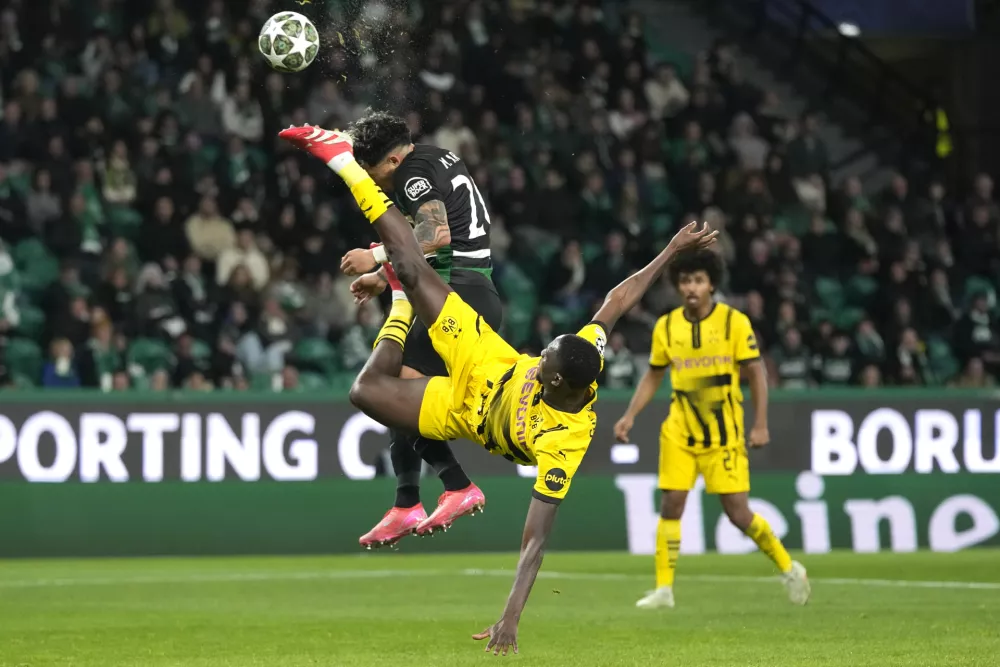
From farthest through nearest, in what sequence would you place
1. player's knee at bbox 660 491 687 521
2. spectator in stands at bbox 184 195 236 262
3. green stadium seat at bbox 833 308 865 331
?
green stadium seat at bbox 833 308 865 331 → spectator in stands at bbox 184 195 236 262 → player's knee at bbox 660 491 687 521

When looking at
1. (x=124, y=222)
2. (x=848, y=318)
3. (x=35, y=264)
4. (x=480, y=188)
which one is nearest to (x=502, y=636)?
(x=35, y=264)

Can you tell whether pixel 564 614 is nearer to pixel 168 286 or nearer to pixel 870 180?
pixel 168 286

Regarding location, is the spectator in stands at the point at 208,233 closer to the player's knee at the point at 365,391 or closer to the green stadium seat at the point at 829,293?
the green stadium seat at the point at 829,293

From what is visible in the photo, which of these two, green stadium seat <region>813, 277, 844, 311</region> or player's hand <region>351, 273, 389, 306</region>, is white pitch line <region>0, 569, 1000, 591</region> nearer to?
→ player's hand <region>351, 273, 389, 306</region>

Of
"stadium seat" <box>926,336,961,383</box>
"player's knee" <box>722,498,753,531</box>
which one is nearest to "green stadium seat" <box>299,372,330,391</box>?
"player's knee" <box>722,498,753,531</box>

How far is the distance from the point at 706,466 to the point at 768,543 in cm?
70

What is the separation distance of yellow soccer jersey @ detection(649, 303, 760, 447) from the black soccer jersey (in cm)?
299

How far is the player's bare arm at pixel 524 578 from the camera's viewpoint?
770 centimetres

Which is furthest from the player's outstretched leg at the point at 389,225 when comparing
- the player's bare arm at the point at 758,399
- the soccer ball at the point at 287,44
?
the player's bare arm at the point at 758,399

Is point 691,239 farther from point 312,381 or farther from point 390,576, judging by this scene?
point 312,381

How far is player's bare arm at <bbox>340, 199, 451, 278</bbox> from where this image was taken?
9109 mm

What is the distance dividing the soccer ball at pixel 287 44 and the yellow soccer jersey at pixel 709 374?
395 cm

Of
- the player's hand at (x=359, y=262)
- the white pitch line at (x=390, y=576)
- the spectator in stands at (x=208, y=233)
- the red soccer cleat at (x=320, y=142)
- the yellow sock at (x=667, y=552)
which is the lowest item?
the white pitch line at (x=390, y=576)

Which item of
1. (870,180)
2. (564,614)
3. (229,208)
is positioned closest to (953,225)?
(870,180)
